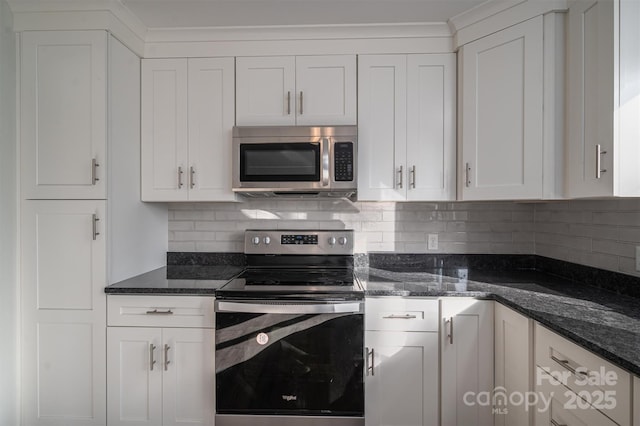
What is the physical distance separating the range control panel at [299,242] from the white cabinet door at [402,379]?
2.18 ft

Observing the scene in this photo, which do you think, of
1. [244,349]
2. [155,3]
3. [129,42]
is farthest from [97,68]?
[244,349]

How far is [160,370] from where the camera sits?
5.91ft

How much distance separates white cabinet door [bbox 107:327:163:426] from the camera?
1.80 m

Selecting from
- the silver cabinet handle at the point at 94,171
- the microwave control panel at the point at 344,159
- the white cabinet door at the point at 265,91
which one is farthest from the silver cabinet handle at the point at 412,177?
the silver cabinet handle at the point at 94,171

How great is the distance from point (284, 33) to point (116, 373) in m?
2.12

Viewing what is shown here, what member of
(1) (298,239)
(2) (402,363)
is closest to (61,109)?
(1) (298,239)

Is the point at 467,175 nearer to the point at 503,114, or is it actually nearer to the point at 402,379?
the point at 503,114

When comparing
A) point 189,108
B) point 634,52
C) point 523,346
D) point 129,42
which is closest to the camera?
point 634,52

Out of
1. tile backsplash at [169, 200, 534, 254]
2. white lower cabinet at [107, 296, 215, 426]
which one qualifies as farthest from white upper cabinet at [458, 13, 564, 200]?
white lower cabinet at [107, 296, 215, 426]

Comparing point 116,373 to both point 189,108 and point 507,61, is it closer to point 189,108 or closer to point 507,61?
point 189,108

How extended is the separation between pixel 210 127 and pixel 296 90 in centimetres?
57

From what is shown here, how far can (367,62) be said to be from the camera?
207 centimetres

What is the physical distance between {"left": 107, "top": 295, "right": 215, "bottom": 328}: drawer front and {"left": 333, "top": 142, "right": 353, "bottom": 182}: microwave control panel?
992 mm

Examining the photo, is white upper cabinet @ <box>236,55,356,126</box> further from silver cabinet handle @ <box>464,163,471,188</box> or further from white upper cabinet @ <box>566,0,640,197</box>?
white upper cabinet @ <box>566,0,640,197</box>
